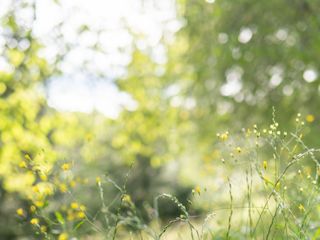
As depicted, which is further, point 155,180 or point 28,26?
point 155,180

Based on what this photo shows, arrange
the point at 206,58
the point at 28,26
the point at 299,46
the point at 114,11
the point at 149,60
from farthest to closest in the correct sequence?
1. the point at 149,60
2. the point at 206,58
3. the point at 114,11
4. the point at 299,46
5. the point at 28,26

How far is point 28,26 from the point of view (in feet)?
16.3

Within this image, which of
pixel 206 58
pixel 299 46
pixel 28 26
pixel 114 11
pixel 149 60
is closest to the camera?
pixel 28 26

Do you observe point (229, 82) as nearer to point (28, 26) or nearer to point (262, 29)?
point (262, 29)

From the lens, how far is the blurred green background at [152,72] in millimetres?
5047

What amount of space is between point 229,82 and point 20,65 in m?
2.87

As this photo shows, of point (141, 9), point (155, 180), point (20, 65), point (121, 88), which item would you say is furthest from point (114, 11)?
point (155, 180)

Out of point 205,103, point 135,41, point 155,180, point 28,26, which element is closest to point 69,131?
point 28,26

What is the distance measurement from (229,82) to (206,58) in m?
0.45

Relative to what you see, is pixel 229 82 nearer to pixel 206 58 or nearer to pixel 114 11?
pixel 206 58

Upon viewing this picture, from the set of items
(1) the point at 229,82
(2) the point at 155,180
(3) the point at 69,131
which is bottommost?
(2) the point at 155,180

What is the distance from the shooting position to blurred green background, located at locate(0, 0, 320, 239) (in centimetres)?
505

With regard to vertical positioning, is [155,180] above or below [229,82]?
below

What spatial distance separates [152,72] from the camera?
7.52m
